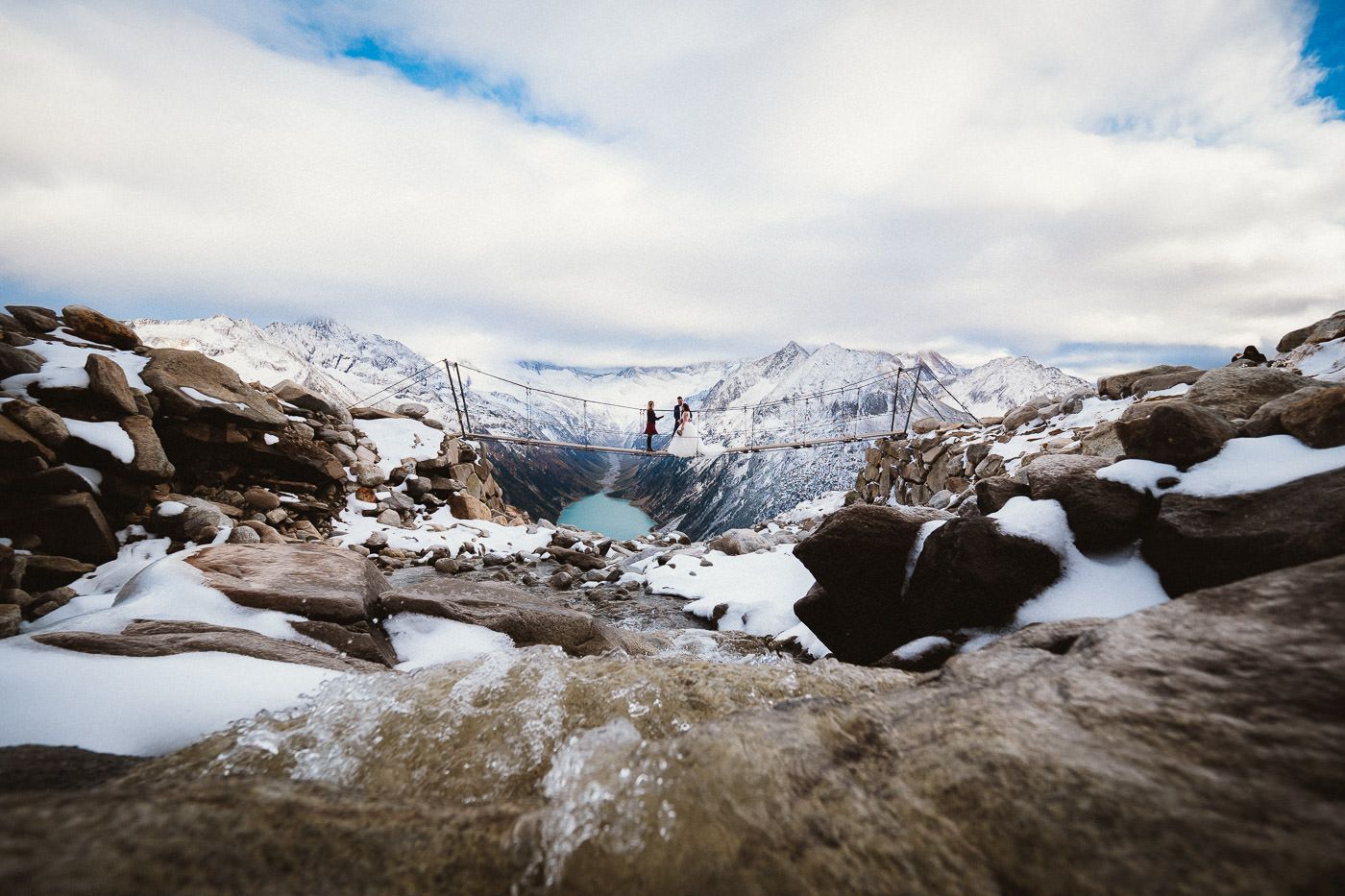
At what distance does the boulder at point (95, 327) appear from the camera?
848 cm

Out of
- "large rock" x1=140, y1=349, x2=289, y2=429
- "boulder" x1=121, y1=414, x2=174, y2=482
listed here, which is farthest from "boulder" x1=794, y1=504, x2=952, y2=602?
"large rock" x1=140, y1=349, x2=289, y2=429

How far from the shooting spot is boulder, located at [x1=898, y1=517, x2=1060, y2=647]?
388cm

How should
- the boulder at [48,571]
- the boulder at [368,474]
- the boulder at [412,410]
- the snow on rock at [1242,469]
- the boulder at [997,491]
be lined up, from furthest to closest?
the boulder at [412,410] → the boulder at [368,474] → the boulder at [48,571] → the boulder at [997,491] → the snow on rock at [1242,469]

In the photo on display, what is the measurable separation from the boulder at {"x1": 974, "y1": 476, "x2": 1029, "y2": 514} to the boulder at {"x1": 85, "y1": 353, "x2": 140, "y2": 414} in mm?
12339

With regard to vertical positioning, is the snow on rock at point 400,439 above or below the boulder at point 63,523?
above

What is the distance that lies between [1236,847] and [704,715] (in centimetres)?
207

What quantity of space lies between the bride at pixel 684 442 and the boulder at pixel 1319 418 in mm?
11168

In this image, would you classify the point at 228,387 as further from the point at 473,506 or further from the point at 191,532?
the point at 473,506

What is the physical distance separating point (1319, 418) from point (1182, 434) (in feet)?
2.21

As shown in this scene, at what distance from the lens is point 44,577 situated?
19.2ft

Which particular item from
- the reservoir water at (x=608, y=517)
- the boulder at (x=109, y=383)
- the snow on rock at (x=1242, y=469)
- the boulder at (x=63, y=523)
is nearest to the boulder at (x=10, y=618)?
the boulder at (x=63, y=523)

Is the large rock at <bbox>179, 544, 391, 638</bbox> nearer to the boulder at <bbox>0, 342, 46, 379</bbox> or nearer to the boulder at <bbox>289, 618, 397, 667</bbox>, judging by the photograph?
the boulder at <bbox>289, 618, 397, 667</bbox>

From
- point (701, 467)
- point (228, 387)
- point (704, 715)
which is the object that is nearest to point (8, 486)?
point (228, 387)

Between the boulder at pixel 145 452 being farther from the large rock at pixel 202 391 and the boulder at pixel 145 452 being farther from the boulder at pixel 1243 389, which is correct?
the boulder at pixel 1243 389
